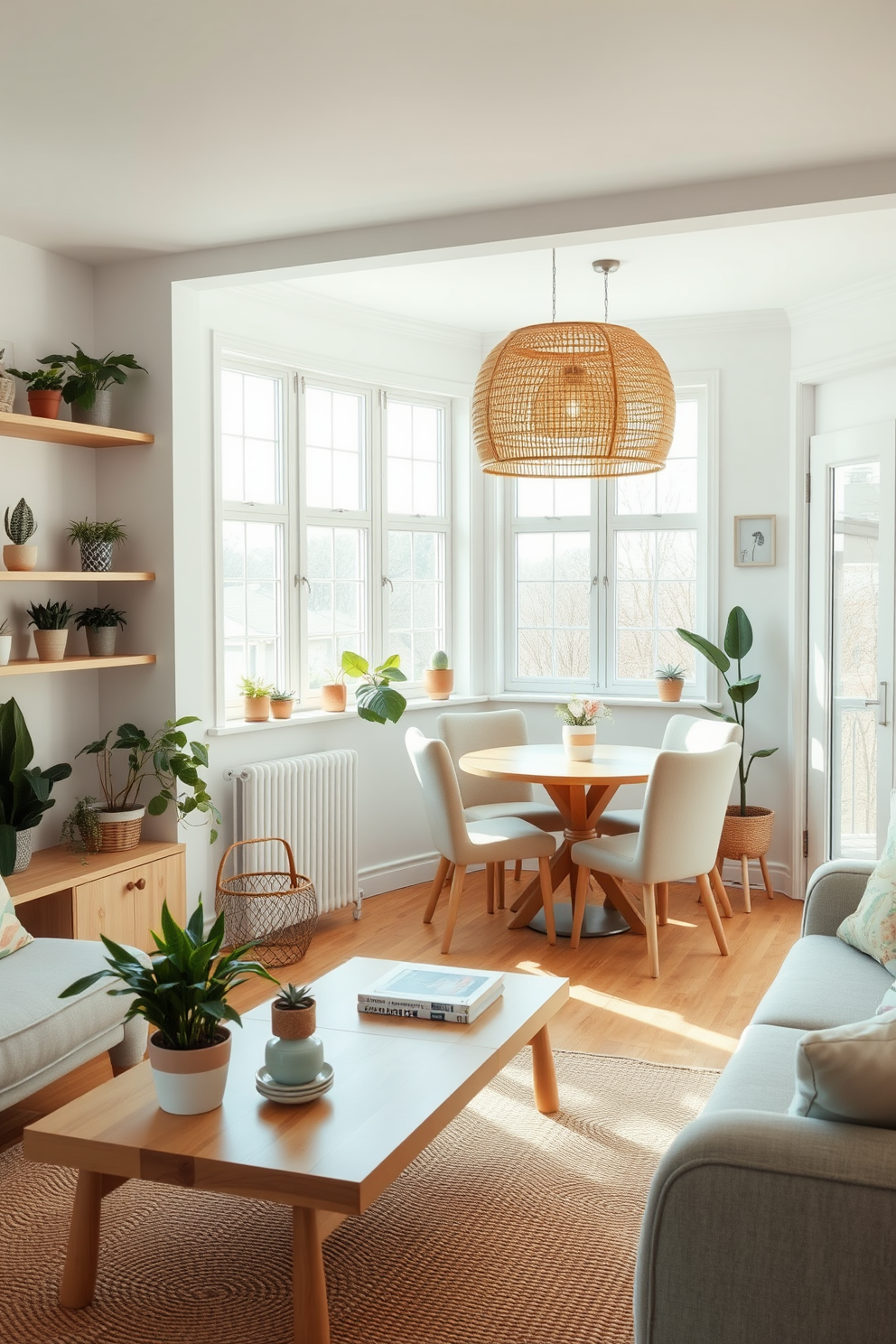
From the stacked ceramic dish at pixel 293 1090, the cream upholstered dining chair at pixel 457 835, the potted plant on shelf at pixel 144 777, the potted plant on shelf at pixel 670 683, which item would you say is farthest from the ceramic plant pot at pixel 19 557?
the potted plant on shelf at pixel 670 683

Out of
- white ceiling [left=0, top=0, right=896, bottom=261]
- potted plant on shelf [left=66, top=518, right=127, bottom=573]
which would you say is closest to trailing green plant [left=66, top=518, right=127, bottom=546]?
potted plant on shelf [left=66, top=518, right=127, bottom=573]

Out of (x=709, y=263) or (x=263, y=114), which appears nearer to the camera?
(x=263, y=114)

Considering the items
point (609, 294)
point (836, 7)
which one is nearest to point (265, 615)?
point (609, 294)

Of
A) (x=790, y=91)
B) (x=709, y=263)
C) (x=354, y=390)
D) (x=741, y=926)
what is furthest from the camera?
(x=354, y=390)

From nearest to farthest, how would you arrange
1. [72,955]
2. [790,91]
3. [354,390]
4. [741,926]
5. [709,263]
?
[790,91] < [72,955] < [709,263] < [741,926] < [354,390]

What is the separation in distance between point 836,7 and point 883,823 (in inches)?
134

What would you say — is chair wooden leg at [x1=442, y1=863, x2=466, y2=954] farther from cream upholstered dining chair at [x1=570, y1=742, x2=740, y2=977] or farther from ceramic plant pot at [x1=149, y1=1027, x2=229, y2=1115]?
ceramic plant pot at [x1=149, y1=1027, x2=229, y2=1115]

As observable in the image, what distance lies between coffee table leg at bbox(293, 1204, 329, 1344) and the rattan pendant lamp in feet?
8.87

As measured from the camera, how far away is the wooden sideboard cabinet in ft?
12.1

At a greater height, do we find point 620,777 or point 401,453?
point 401,453

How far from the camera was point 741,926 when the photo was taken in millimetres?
5016

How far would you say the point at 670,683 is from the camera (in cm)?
576

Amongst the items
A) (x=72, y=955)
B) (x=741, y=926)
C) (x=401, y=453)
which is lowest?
(x=741, y=926)

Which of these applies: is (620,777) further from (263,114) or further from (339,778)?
(263,114)
